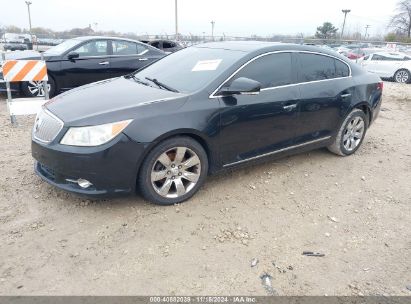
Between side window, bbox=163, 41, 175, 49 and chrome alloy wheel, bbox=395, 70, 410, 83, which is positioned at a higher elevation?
side window, bbox=163, 41, 175, 49

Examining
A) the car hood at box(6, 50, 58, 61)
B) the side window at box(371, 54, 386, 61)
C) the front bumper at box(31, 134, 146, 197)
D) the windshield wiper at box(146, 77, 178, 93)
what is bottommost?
the front bumper at box(31, 134, 146, 197)

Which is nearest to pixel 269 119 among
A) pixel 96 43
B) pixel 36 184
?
pixel 36 184

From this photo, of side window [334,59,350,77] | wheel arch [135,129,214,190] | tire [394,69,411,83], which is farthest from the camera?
tire [394,69,411,83]

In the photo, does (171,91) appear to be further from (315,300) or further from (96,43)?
(96,43)

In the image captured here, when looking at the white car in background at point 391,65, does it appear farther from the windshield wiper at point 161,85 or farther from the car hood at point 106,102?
the car hood at point 106,102

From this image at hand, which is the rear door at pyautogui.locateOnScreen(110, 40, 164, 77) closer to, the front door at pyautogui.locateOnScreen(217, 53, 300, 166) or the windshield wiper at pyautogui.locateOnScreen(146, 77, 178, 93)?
the windshield wiper at pyautogui.locateOnScreen(146, 77, 178, 93)

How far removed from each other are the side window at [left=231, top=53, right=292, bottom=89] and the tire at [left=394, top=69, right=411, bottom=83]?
1411 cm

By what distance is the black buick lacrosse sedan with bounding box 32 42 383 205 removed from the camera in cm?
315

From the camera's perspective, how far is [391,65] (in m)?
16.1

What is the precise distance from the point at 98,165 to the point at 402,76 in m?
16.4

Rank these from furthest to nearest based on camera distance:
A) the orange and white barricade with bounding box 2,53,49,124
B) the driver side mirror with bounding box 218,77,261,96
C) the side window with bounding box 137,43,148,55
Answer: the side window with bounding box 137,43,148,55, the orange and white barricade with bounding box 2,53,49,124, the driver side mirror with bounding box 218,77,261,96

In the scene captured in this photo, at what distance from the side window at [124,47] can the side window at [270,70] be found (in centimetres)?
512

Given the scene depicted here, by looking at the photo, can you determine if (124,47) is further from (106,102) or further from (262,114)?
(262,114)

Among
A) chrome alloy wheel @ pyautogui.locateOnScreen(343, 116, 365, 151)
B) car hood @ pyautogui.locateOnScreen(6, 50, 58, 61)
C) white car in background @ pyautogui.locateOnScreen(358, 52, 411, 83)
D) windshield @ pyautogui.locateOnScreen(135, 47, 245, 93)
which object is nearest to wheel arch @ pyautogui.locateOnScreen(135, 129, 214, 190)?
windshield @ pyautogui.locateOnScreen(135, 47, 245, 93)
